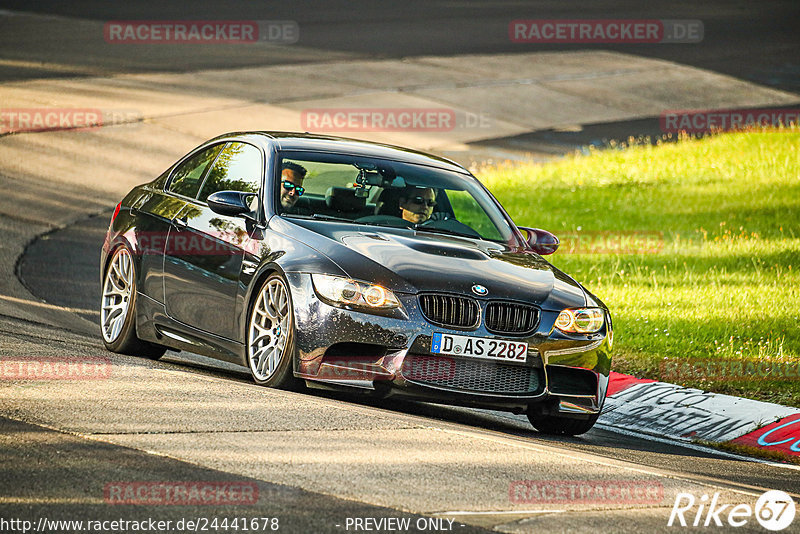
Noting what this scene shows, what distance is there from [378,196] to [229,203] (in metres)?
1.03

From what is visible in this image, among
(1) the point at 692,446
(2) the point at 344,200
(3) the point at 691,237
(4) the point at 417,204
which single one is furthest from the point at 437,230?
(3) the point at 691,237

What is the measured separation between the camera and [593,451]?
7.89 metres

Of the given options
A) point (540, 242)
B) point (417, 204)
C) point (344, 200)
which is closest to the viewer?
point (344, 200)

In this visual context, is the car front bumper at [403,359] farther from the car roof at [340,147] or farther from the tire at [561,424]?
the car roof at [340,147]

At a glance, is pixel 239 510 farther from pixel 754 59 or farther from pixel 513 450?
pixel 754 59

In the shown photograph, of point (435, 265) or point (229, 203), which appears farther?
point (229, 203)

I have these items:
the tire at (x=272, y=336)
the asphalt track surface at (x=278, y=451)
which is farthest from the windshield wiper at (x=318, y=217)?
the asphalt track surface at (x=278, y=451)

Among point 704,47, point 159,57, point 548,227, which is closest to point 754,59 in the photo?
point 704,47

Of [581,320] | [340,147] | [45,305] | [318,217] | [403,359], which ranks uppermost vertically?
[340,147]

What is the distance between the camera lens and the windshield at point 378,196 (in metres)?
8.81

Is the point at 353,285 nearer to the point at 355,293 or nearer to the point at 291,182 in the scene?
the point at 355,293

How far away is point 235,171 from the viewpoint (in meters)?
9.34

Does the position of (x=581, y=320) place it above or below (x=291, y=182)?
below

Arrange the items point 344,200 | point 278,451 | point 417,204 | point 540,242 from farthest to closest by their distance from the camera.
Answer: point 540,242 → point 417,204 → point 344,200 → point 278,451
